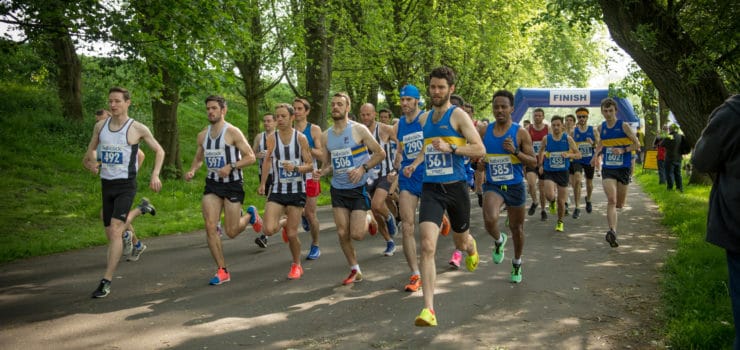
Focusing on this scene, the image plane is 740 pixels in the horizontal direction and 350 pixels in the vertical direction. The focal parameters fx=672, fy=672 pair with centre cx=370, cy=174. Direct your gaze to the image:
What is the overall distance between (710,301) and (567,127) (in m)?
8.93

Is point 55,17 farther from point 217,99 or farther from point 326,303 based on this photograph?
point 326,303

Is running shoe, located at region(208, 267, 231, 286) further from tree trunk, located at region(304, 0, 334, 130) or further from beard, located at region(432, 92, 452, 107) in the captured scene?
tree trunk, located at region(304, 0, 334, 130)

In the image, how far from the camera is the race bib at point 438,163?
6.15 meters

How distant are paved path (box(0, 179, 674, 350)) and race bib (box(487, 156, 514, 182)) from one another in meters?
1.19

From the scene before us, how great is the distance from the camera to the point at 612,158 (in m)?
10.3

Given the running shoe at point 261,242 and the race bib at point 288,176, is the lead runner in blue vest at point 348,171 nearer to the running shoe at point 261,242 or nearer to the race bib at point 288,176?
the race bib at point 288,176

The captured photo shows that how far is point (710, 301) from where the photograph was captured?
624 centimetres

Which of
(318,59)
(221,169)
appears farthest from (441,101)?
(318,59)

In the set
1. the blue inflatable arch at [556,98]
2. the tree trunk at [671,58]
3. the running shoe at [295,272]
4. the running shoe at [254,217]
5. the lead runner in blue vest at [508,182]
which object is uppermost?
the blue inflatable arch at [556,98]

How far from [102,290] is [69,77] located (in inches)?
635

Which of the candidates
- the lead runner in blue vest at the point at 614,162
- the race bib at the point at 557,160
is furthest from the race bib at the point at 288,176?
the race bib at the point at 557,160

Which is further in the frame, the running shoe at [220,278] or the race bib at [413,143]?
the running shoe at [220,278]

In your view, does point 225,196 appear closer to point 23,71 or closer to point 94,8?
point 94,8

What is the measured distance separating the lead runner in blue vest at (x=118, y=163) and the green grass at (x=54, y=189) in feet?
10.3
